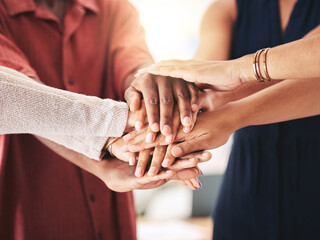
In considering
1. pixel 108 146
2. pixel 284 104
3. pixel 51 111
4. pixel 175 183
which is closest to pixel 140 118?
pixel 108 146

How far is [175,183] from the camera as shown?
10.3 ft

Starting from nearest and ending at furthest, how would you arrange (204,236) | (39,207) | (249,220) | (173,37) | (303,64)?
(303,64) → (39,207) → (249,220) → (204,236) → (173,37)

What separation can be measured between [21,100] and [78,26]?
39 cm

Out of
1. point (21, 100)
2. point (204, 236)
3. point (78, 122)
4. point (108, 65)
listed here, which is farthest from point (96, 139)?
point (204, 236)

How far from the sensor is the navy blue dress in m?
0.99

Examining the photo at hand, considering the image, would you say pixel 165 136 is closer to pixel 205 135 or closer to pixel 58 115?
pixel 205 135

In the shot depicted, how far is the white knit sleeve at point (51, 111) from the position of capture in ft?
2.45

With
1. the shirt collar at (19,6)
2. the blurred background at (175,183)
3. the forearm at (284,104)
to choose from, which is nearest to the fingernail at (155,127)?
the forearm at (284,104)

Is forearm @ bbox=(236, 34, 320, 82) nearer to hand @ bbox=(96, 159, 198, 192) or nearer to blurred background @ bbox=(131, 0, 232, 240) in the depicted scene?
Answer: hand @ bbox=(96, 159, 198, 192)

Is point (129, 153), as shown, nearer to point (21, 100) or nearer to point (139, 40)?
point (21, 100)

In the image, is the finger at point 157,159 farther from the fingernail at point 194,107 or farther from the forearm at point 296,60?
the forearm at point 296,60

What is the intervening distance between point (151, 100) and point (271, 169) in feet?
1.51

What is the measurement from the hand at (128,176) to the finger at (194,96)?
17 cm

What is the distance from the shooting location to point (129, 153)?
87 centimetres
